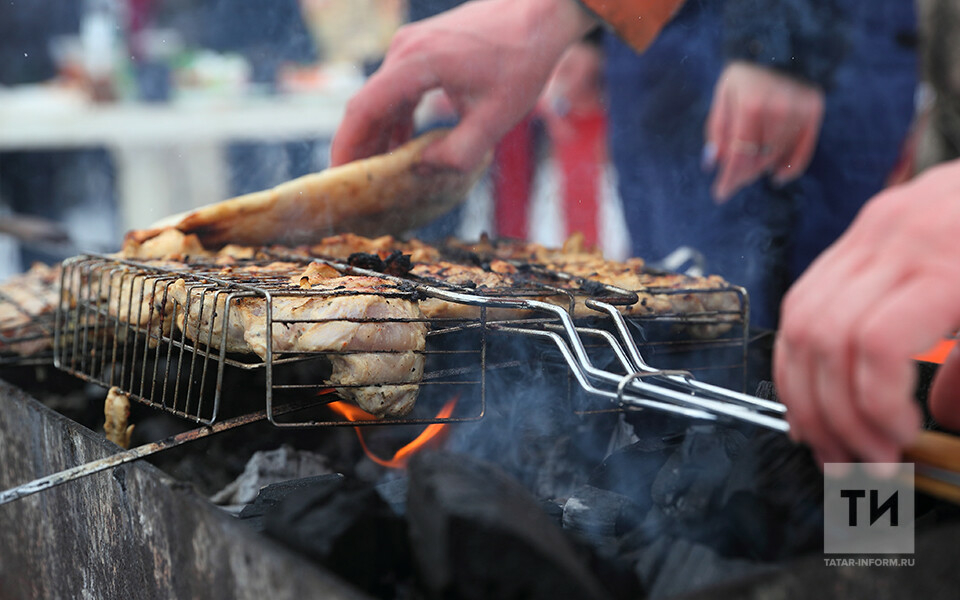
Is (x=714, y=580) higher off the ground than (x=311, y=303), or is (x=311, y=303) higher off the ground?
(x=311, y=303)

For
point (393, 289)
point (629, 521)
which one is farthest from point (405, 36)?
point (629, 521)

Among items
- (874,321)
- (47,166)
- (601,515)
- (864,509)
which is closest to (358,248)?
(601,515)

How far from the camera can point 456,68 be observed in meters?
3.04

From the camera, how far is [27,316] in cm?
286

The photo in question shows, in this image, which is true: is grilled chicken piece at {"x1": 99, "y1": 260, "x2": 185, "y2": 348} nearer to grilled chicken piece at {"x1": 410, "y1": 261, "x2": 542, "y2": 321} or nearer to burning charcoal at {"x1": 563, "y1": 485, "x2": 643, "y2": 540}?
grilled chicken piece at {"x1": 410, "y1": 261, "x2": 542, "y2": 321}

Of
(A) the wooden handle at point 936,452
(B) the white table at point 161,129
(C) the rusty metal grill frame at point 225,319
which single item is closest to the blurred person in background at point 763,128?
(C) the rusty metal grill frame at point 225,319

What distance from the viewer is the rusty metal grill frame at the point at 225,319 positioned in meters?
1.77

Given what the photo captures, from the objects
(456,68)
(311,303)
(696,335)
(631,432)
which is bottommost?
(631,432)

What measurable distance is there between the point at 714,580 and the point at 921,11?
3.97 m

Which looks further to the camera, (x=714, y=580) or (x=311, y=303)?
(x=311, y=303)

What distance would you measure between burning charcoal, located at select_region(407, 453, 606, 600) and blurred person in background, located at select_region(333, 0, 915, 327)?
2.05m

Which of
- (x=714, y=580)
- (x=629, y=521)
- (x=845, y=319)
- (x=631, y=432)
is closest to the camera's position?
(x=845, y=319)

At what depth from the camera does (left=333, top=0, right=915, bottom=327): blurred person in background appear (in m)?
3.10

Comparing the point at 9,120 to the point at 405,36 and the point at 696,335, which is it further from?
the point at 696,335
